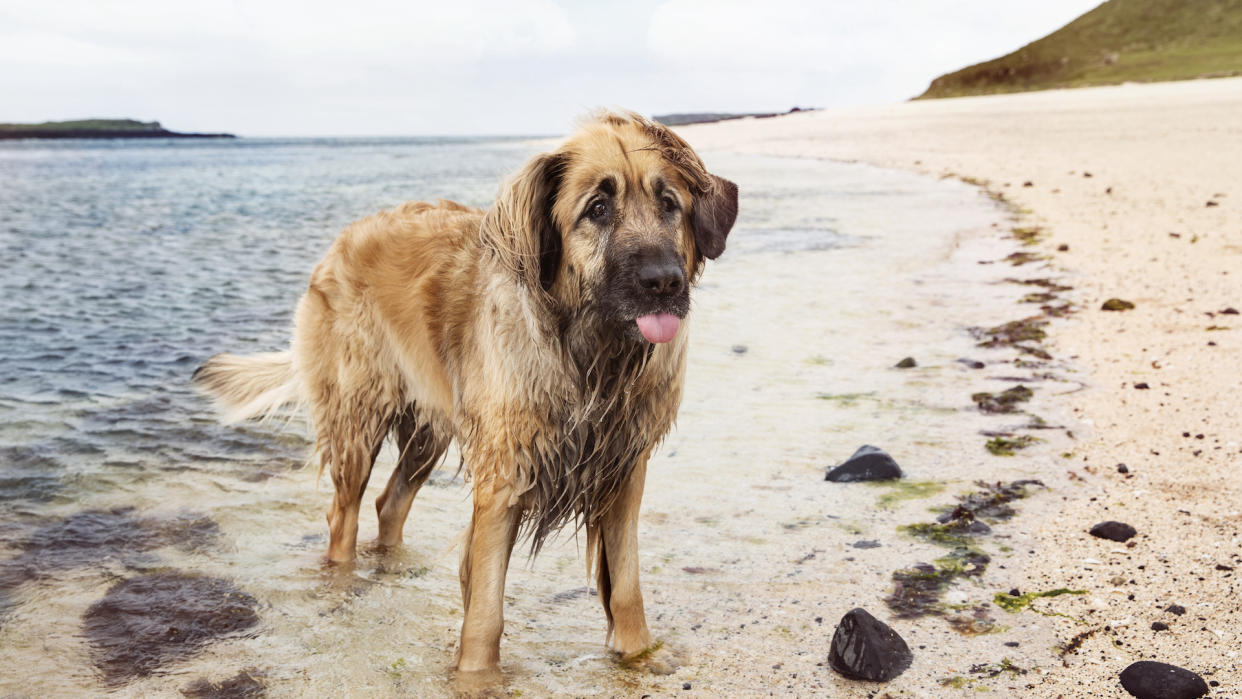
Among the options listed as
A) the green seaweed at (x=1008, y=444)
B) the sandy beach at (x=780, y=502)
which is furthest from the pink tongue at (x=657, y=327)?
the green seaweed at (x=1008, y=444)

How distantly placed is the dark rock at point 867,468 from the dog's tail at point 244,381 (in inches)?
123

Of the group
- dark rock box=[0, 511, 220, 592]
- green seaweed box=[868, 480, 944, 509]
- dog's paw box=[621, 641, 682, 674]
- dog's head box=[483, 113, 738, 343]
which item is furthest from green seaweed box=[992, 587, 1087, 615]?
dark rock box=[0, 511, 220, 592]

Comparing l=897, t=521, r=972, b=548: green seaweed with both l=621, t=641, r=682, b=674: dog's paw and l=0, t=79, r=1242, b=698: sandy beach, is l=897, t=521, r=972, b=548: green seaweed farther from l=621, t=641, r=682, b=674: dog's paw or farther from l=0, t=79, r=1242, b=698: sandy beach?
l=621, t=641, r=682, b=674: dog's paw

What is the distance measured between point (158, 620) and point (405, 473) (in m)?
1.27

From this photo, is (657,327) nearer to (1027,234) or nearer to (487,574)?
(487,574)

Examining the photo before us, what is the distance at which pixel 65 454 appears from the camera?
575 centimetres

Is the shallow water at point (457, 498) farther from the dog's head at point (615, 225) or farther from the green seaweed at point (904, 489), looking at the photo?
the dog's head at point (615, 225)

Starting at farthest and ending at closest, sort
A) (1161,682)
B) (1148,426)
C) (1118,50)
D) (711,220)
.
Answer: (1118,50) < (1148,426) < (711,220) < (1161,682)

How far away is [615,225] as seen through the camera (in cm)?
304

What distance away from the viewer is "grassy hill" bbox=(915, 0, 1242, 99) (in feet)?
218

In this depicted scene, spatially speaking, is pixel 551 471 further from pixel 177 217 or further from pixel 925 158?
pixel 925 158

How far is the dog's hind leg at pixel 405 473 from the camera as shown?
4.48m

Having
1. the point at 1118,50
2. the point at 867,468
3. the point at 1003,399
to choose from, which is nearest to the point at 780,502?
the point at 867,468

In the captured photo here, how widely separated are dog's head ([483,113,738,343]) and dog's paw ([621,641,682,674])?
1.26m
